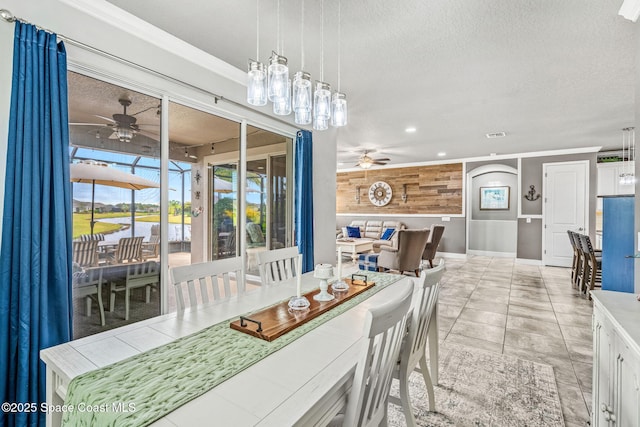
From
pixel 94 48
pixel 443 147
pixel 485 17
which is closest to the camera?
pixel 94 48

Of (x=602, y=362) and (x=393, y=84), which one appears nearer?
(x=602, y=362)

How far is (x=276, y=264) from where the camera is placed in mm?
2479

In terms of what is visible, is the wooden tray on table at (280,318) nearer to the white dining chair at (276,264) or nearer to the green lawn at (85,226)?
the white dining chair at (276,264)

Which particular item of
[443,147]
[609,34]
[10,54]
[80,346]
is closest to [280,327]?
[80,346]

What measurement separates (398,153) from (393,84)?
409cm

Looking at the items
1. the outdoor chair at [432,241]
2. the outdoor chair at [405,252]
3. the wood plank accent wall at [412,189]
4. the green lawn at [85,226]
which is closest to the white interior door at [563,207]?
the wood plank accent wall at [412,189]

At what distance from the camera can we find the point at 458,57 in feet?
8.95

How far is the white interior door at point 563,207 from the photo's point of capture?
6.56 meters

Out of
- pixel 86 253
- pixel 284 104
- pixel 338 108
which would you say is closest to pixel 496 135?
pixel 338 108

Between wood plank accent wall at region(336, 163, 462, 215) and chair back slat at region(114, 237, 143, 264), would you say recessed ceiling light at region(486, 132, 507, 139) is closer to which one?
wood plank accent wall at region(336, 163, 462, 215)

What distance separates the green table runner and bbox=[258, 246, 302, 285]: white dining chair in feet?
3.14

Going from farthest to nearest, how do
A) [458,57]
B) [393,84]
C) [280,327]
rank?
[393,84]
[458,57]
[280,327]

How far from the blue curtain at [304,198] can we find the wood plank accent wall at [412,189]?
5.55 metres

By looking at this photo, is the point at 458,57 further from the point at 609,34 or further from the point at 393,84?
the point at 609,34
